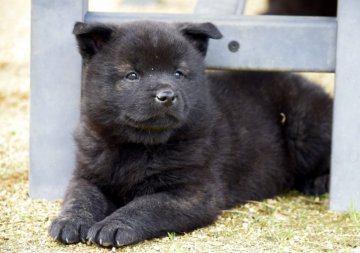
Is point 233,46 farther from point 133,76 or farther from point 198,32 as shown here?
→ point 133,76

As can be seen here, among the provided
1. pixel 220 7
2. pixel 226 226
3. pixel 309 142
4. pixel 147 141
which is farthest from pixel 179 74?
pixel 309 142

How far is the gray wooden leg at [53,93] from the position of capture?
5.20 meters

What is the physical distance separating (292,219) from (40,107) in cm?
179

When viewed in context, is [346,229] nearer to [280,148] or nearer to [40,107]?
[280,148]

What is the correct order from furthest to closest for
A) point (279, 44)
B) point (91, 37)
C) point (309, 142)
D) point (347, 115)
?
point (309, 142) < point (279, 44) < point (347, 115) < point (91, 37)

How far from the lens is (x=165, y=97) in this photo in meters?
4.42

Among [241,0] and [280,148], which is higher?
[241,0]

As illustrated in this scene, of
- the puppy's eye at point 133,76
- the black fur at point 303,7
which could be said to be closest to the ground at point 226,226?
the puppy's eye at point 133,76

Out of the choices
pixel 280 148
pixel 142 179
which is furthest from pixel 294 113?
pixel 142 179

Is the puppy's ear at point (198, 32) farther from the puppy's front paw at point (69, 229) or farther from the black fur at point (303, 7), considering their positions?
the black fur at point (303, 7)

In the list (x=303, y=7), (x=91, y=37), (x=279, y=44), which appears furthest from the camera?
(x=303, y=7)

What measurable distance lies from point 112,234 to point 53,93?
1414 millimetres

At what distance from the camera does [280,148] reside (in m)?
5.79

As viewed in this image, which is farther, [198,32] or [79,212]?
[198,32]
